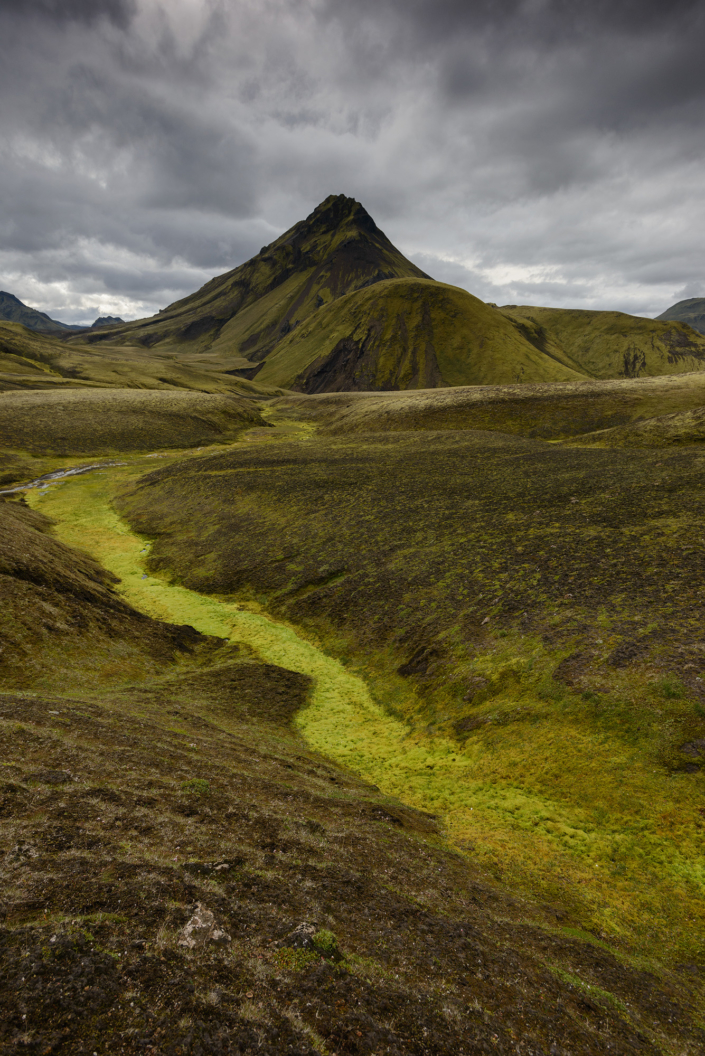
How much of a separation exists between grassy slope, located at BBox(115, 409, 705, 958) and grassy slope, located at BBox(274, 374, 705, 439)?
1678 inches

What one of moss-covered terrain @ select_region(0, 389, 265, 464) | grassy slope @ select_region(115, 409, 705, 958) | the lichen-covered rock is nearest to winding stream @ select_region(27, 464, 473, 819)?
grassy slope @ select_region(115, 409, 705, 958)

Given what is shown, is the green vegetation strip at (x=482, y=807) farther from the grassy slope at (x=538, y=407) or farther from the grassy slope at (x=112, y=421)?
the grassy slope at (x=112, y=421)

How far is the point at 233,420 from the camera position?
141875 millimetres

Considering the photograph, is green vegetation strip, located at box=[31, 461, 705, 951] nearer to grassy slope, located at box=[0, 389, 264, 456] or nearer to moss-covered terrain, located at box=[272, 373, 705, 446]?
moss-covered terrain, located at box=[272, 373, 705, 446]

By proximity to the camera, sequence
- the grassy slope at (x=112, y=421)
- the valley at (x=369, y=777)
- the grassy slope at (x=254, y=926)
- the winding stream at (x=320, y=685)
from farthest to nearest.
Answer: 1. the grassy slope at (x=112, y=421)
2. the winding stream at (x=320, y=685)
3. the valley at (x=369, y=777)
4. the grassy slope at (x=254, y=926)

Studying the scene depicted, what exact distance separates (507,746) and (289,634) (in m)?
17.9

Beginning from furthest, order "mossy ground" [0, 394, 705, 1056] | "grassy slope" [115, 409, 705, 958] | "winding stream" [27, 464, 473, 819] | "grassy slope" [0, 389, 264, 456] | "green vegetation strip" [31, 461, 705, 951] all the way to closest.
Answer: "grassy slope" [0, 389, 264, 456] → "winding stream" [27, 464, 473, 819] → "grassy slope" [115, 409, 705, 958] → "green vegetation strip" [31, 461, 705, 951] → "mossy ground" [0, 394, 705, 1056]

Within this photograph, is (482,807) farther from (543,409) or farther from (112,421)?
(112,421)

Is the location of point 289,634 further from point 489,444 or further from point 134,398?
point 134,398

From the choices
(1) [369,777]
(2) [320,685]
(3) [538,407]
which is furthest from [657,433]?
(1) [369,777]

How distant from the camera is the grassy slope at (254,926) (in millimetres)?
7008

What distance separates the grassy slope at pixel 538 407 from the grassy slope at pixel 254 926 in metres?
87.8

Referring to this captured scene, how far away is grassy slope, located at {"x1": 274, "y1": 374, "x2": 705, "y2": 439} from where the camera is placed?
94938 millimetres

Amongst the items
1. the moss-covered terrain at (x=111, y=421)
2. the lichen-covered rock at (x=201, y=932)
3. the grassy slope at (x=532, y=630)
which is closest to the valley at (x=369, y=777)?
the lichen-covered rock at (x=201, y=932)
